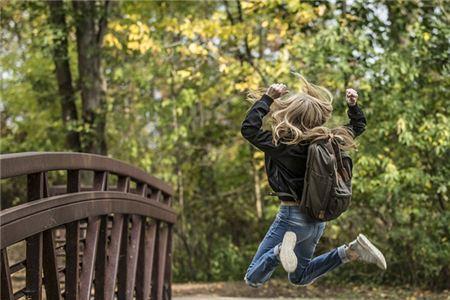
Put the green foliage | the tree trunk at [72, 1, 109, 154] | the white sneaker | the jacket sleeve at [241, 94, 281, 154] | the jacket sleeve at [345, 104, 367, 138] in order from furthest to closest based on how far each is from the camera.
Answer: the tree trunk at [72, 1, 109, 154] → the green foliage → the jacket sleeve at [345, 104, 367, 138] → the white sneaker → the jacket sleeve at [241, 94, 281, 154]

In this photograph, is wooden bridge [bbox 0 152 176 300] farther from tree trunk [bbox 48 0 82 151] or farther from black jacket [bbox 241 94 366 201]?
tree trunk [bbox 48 0 82 151]

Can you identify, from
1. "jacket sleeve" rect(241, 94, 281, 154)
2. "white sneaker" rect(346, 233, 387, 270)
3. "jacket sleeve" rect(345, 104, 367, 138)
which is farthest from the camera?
"jacket sleeve" rect(345, 104, 367, 138)

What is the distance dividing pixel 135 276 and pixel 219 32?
5481mm

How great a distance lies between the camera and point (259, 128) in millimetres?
4723

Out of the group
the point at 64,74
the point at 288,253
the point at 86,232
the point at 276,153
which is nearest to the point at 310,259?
the point at 288,253

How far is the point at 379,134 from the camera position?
10.2 m

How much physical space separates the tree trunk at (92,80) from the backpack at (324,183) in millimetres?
7942

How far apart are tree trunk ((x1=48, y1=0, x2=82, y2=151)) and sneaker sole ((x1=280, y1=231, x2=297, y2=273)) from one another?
7.58 metres

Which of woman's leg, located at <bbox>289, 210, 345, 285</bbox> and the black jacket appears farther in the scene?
woman's leg, located at <bbox>289, 210, 345, 285</bbox>

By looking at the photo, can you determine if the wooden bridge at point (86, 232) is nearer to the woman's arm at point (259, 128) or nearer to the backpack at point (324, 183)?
the woman's arm at point (259, 128)

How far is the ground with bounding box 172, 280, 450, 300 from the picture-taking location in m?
10.2

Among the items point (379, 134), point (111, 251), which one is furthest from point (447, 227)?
point (111, 251)

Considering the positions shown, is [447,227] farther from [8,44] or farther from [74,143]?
[8,44]

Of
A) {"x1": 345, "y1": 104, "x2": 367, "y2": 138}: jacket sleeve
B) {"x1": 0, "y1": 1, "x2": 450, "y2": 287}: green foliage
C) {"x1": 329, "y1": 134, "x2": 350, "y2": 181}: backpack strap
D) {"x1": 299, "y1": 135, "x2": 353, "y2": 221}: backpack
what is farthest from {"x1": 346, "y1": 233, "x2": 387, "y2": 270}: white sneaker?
{"x1": 0, "y1": 1, "x2": 450, "y2": 287}: green foliage
